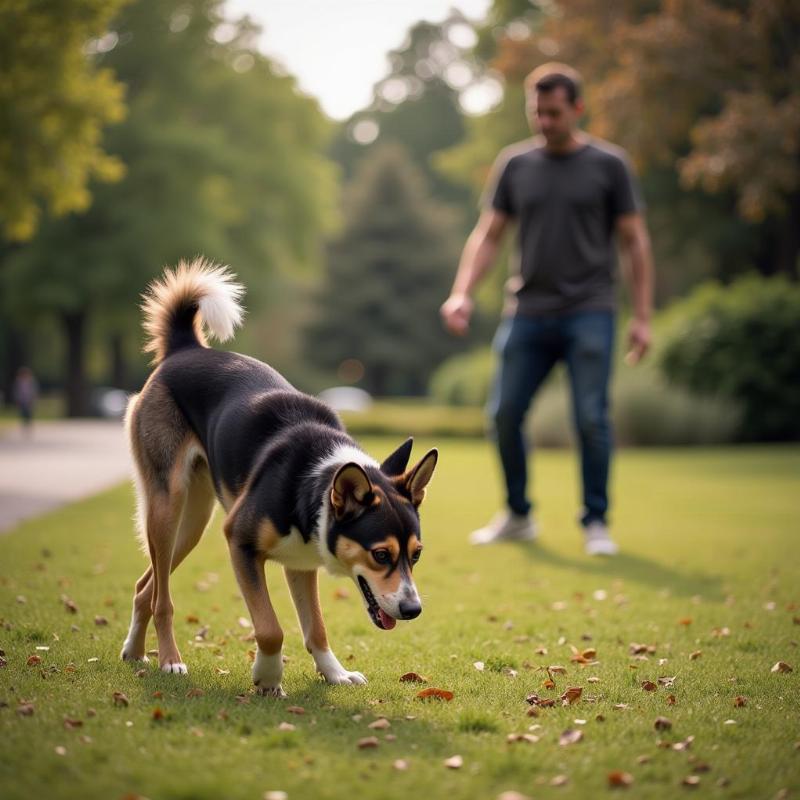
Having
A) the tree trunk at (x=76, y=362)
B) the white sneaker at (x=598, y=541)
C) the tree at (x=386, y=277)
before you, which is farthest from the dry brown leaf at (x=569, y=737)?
the tree at (x=386, y=277)

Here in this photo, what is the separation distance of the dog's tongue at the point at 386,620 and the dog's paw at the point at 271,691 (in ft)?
1.72

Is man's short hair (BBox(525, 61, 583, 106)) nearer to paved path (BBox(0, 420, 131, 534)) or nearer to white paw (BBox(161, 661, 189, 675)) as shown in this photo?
paved path (BBox(0, 420, 131, 534))

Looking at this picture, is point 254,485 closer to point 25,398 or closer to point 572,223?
point 572,223

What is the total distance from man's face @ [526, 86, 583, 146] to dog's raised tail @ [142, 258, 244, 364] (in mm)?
3440

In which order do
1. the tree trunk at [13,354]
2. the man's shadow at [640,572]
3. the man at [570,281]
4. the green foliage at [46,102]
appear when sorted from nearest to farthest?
the man's shadow at [640,572], the man at [570,281], the green foliage at [46,102], the tree trunk at [13,354]

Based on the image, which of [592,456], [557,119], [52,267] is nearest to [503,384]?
[592,456]

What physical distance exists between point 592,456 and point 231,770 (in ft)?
17.4

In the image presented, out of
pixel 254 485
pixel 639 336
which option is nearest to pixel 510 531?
pixel 639 336

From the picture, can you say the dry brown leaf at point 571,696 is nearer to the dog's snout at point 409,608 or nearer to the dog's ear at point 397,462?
the dog's snout at point 409,608

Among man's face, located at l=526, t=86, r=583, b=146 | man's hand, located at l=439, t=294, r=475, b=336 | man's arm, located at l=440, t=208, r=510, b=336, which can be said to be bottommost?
man's hand, located at l=439, t=294, r=475, b=336

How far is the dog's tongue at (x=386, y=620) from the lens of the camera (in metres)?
3.98

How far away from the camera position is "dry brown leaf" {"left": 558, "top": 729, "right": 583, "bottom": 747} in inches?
Result: 141

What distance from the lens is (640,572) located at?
746cm

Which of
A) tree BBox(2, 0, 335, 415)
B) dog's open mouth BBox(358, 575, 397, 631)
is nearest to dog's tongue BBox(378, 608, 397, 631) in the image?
dog's open mouth BBox(358, 575, 397, 631)
